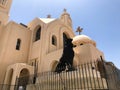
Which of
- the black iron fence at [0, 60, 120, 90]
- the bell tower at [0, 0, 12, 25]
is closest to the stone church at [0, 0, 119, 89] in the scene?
the bell tower at [0, 0, 12, 25]

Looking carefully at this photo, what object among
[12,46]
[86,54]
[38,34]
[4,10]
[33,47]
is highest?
[4,10]

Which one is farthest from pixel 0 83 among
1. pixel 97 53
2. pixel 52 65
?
pixel 97 53

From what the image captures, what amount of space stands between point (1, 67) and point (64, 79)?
877 cm

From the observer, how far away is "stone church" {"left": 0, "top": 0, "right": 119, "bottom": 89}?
13656 mm

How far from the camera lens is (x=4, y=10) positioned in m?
20.2

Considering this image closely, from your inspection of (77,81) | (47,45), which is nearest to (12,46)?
(47,45)

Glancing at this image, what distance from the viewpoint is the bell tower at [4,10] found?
62.1 ft

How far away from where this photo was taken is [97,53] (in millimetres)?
14203

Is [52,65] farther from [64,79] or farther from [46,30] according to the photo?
[64,79]

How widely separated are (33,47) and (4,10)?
25.4 ft

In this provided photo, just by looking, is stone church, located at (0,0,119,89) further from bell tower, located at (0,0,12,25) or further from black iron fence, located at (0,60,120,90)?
black iron fence, located at (0,60,120,90)

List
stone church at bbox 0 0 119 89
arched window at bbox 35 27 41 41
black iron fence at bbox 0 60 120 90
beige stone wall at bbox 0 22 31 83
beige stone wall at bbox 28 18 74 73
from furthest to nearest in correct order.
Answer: arched window at bbox 35 27 41 41, beige stone wall at bbox 0 22 31 83, beige stone wall at bbox 28 18 74 73, stone church at bbox 0 0 119 89, black iron fence at bbox 0 60 120 90

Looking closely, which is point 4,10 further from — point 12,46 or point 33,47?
point 33,47

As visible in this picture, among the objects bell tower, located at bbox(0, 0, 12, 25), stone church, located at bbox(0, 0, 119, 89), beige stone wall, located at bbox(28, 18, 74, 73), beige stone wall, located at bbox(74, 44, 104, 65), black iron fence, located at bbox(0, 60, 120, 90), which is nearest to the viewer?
black iron fence, located at bbox(0, 60, 120, 90)
